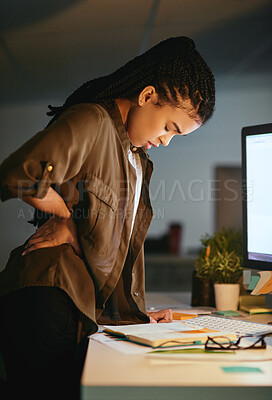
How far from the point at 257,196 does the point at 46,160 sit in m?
0.79

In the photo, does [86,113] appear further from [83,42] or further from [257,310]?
[83,42]

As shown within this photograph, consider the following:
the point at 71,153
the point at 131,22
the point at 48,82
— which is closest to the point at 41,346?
the point at 71,153

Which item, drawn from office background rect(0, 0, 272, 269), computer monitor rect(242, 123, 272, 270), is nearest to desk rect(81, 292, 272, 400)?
computer monitor rect(242, 123, 272, 270)

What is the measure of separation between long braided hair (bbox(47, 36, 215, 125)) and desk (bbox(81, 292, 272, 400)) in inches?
25.3

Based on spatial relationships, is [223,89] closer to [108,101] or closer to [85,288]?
[108,101]

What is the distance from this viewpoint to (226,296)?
1.52m

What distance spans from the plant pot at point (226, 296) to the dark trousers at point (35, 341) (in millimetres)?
666

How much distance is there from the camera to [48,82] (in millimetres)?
2170

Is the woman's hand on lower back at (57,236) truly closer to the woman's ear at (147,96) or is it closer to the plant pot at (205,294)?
the woman's ear at (147,96)

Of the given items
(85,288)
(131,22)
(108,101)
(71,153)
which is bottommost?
(85,288)

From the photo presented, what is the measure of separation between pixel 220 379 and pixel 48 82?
1.73 metres

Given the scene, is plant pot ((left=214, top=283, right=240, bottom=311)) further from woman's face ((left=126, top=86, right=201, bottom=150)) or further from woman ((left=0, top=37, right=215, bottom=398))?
woman's face ((left=126, top=86, right=201, bottom=150))

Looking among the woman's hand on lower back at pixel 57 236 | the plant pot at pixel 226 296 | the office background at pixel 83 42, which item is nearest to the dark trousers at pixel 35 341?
the woman's hand on lower back at pixel 57 236

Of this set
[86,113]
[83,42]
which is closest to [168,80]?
[86,113]
